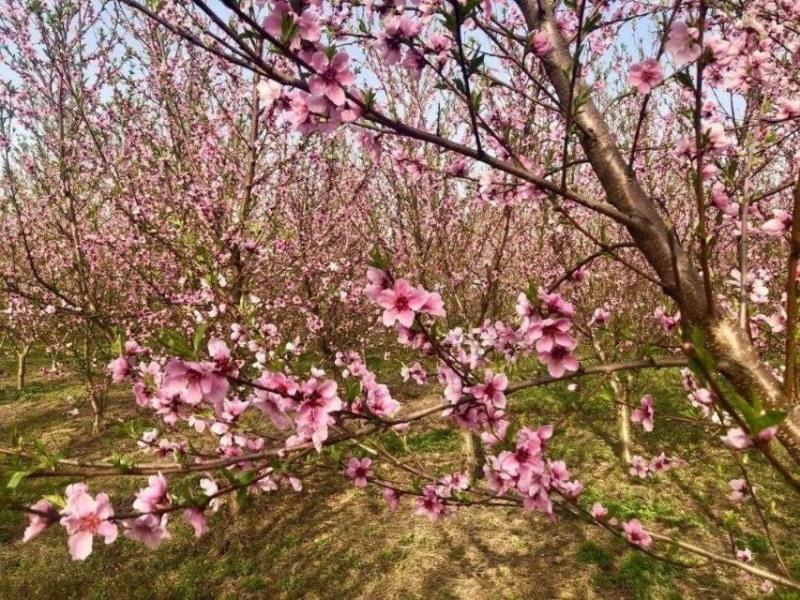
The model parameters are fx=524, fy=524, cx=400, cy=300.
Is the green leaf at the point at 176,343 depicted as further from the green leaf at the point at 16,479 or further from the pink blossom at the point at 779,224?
the pink blossom at the point at 779,224

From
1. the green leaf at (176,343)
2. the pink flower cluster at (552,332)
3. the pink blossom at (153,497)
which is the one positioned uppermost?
the green leaf at (176,343)

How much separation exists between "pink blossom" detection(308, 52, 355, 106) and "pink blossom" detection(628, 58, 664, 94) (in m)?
0.89

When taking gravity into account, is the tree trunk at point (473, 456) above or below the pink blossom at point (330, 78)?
below

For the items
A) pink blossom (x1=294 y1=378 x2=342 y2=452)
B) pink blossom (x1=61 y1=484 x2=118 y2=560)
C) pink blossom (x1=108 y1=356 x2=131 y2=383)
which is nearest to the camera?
pink blossom (x1=61 y1=484 x2=118 y2=560)

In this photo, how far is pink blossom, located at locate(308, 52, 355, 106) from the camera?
139 centimetres

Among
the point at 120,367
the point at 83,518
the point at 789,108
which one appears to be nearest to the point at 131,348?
the point at 120,367

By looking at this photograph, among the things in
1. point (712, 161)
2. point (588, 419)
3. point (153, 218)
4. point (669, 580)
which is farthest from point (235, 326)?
point (588, 419)

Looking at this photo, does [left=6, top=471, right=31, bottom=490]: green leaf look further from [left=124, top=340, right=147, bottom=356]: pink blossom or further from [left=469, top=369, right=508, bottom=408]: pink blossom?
[left=469, top=369, right=508, bottom=408]: pink blossom

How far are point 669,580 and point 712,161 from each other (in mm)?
4087

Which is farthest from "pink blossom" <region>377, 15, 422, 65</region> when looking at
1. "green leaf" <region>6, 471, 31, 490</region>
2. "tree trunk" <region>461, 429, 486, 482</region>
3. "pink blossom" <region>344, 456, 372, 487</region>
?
"tree trunk" <region>461, 429, 486, 482</region>

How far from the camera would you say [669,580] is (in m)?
4.65

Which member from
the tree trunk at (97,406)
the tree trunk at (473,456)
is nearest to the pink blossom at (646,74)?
the tree trunk at (473,456)

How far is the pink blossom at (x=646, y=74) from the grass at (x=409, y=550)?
3.21 m

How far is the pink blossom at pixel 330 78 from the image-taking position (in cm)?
139
